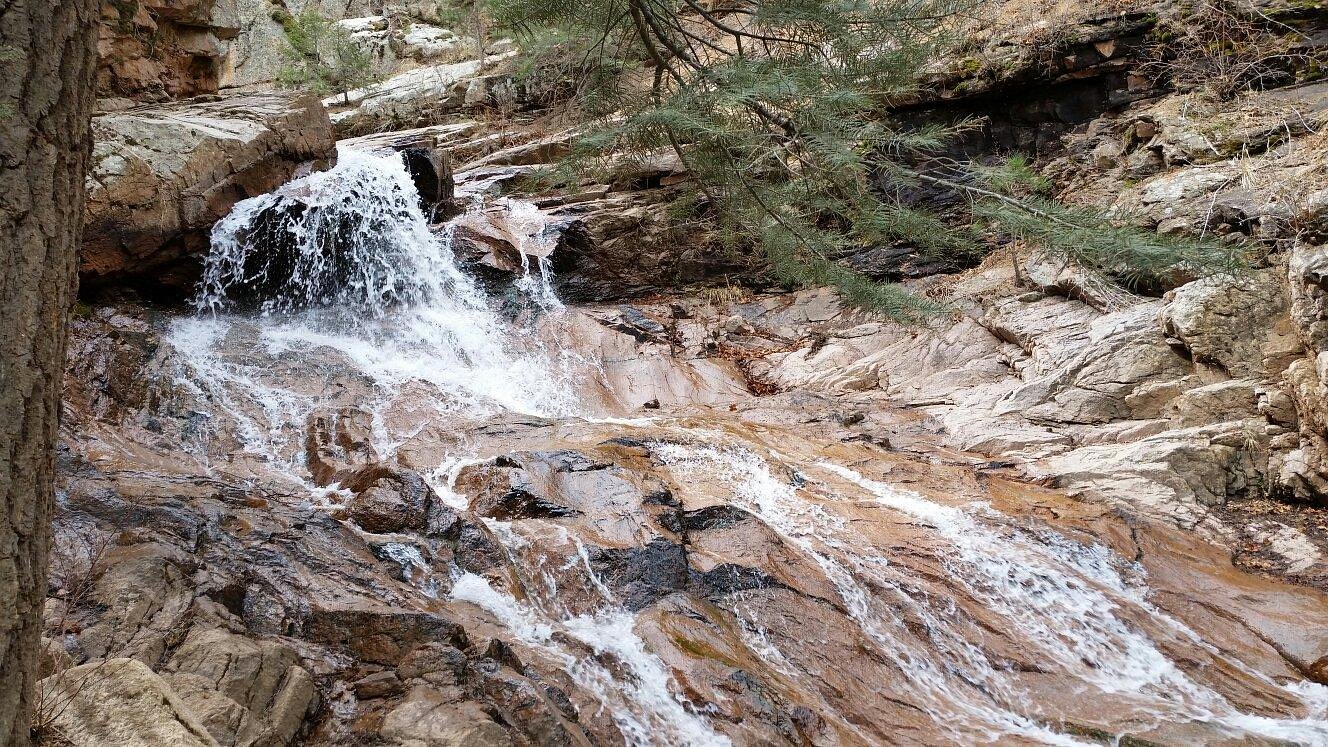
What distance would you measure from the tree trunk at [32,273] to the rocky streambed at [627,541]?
73cm

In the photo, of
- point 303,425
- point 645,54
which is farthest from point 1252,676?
point 303,425

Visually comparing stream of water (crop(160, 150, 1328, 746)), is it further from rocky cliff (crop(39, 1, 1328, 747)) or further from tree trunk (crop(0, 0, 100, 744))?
tree trunk (crop(0, 0, 100, 744))

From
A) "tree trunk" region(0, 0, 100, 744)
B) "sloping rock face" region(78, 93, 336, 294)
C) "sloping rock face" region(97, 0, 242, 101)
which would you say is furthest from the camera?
"sloping rock face" region(97, 0, 242, 101)

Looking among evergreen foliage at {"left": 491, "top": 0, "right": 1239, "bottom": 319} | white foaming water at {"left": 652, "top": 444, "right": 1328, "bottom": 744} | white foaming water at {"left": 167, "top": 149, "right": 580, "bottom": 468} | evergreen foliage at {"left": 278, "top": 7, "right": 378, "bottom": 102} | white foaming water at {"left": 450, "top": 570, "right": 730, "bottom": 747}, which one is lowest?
white foaming water at {"left": 652, "top": 444, "right": 1328, "bottom": 744}

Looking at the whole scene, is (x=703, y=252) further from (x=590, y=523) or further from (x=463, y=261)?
(x=590, y=523)

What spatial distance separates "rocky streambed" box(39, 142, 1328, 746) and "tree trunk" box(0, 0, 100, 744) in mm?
735

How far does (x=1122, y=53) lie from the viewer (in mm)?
9328

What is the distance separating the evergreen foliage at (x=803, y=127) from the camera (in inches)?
149

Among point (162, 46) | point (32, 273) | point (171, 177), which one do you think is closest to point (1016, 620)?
point (32, 273)

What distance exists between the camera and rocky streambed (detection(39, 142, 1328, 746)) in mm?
2920

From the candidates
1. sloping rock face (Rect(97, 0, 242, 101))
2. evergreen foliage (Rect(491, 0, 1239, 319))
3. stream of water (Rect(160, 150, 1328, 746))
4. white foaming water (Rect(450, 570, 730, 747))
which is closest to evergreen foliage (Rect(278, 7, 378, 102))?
sloping rock face (Rect(97, 0, 242, 101))

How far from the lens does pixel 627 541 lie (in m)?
4.57

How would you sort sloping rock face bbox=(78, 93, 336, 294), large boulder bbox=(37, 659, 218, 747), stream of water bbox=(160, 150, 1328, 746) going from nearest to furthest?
large boulder bbox=(37, 659, 218, 747) < stream of water bbox=(160, 150, 1328, 746) < sloping rock face bbox=(78, 93, 336, 294)

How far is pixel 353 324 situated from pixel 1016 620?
7.28 meters
